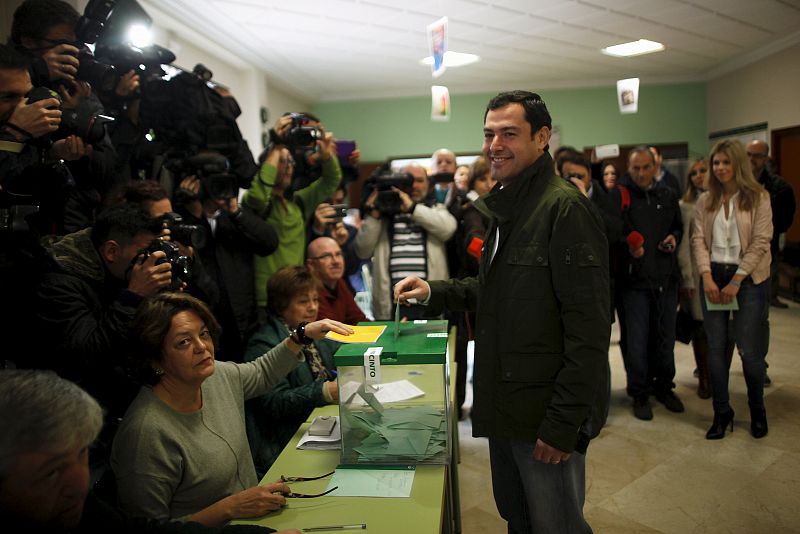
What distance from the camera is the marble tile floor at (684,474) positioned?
2330mm

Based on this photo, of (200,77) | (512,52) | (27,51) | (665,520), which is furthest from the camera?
(512,52)

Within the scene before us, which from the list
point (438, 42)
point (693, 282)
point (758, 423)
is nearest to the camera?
point (758, 423)

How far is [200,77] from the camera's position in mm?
2615

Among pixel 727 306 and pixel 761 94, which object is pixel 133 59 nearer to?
pixel 727 306

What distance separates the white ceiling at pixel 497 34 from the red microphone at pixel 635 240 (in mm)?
2314

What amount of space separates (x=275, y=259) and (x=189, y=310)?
1335mm

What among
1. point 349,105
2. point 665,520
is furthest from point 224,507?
point 349,105

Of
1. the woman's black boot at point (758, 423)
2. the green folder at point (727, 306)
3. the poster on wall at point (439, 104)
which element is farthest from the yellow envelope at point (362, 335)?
the poster on wall at point (439, 104)

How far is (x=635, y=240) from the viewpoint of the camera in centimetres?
321

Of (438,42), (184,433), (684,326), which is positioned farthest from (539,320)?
(438,42)

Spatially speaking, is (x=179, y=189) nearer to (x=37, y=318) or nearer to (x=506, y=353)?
(x=37, y=318)

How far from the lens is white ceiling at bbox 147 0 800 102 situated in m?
4.68

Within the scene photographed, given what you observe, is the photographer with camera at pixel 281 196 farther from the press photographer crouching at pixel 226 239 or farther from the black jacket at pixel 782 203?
the black jacket at pixel 782 203

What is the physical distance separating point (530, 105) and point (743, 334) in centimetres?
202
